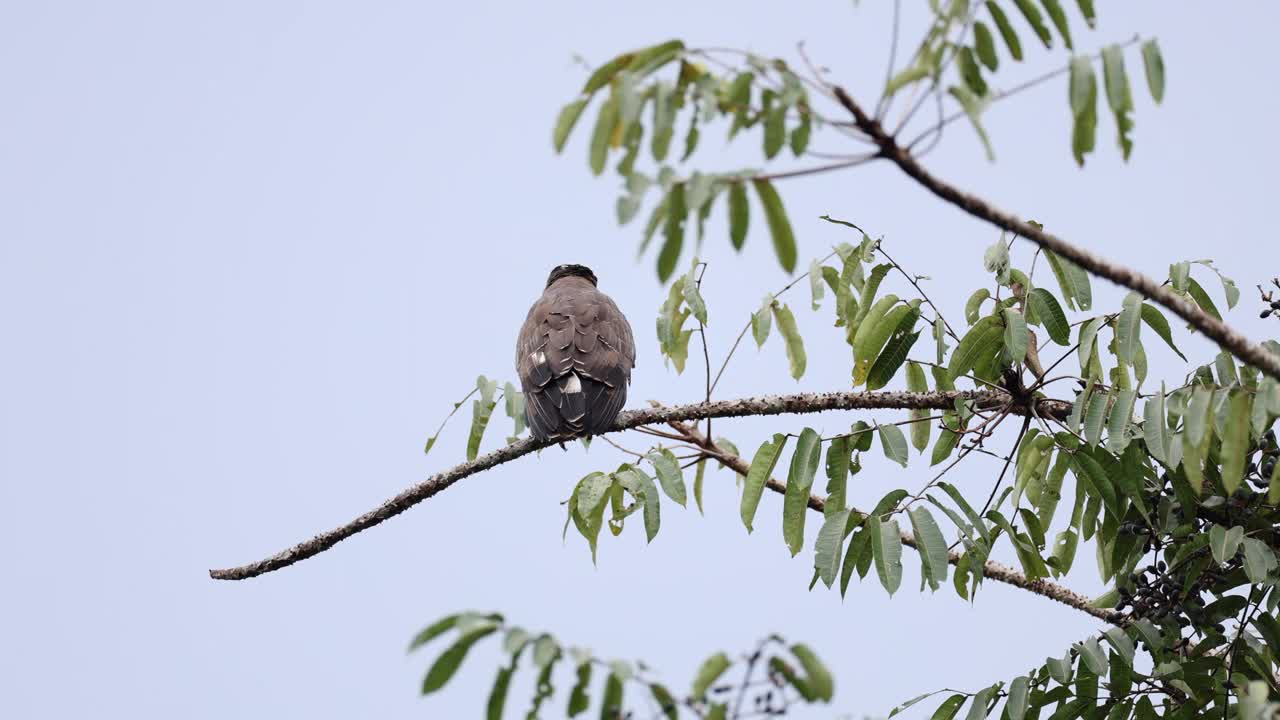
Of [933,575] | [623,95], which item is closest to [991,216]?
[623,95]

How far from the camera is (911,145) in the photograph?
2426mm

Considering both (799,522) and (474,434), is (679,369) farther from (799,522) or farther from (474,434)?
(799,522)

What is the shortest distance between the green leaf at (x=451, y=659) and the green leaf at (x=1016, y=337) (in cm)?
238

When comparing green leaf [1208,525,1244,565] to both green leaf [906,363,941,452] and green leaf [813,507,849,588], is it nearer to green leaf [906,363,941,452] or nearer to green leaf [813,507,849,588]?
green leaf [813,507,849,588]

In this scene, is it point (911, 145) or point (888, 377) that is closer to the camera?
point (911, 145)

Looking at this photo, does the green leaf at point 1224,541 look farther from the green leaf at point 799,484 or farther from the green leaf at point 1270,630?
the green leaf at point 799,484

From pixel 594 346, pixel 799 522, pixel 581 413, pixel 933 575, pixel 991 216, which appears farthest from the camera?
pixel 594 346

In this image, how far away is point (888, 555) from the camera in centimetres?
376

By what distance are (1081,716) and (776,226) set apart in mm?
2310

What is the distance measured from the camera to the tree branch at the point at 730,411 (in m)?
4.42

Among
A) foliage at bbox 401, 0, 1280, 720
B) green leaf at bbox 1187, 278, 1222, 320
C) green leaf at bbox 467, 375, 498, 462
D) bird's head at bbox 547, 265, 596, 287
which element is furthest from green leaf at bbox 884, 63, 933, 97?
bird's head at bbox 547, 265, 596, 287

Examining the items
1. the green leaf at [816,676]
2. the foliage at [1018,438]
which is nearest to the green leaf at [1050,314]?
the foliage at [1018,438]

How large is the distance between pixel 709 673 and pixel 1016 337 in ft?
7.49

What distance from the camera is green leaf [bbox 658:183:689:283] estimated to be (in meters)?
2.37
